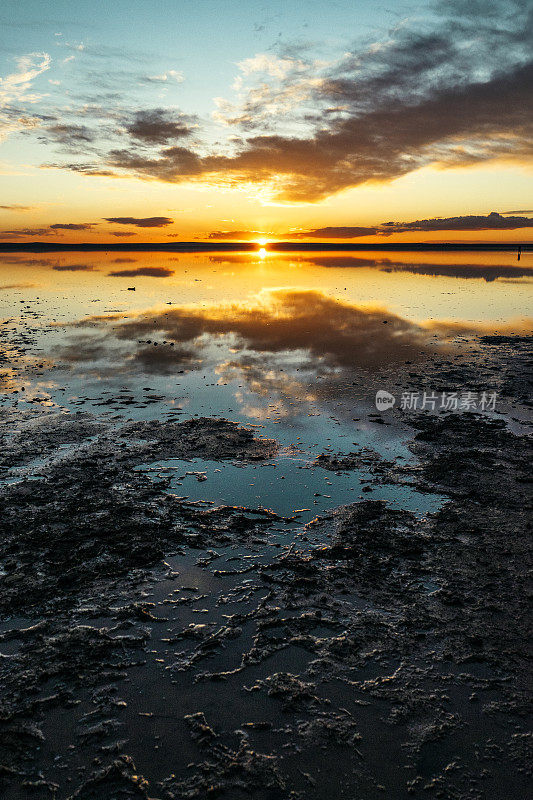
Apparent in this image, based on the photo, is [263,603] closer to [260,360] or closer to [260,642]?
[260,642]

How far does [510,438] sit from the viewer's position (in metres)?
12.0

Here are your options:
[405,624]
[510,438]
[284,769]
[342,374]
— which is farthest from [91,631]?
[342,374]

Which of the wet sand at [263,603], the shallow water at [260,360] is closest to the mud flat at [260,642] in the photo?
the wet sand at [263,603]

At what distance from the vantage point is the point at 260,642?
5.91 meters

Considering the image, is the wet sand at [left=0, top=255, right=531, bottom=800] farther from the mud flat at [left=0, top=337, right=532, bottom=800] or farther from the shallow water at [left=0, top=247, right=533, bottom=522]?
the shallow water at [left=0, top=247, right=533, bottom=522]

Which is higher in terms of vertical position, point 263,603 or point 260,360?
point 260,360

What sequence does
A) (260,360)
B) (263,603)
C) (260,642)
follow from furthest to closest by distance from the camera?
(260,360), (263,603), (260,642)

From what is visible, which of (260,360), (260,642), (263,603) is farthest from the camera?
(260,360)

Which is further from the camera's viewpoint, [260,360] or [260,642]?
[260,360]

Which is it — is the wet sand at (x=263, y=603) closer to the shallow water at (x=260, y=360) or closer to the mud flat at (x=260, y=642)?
the mud flat at (x=260, y=642)

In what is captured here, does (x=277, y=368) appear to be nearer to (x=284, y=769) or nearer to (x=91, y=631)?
(x=91, y=631)

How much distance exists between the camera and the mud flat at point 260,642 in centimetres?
448

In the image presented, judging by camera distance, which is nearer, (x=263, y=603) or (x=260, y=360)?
(x=263, y=603)

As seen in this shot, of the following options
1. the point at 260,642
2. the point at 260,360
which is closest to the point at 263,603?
the point at 260,642
